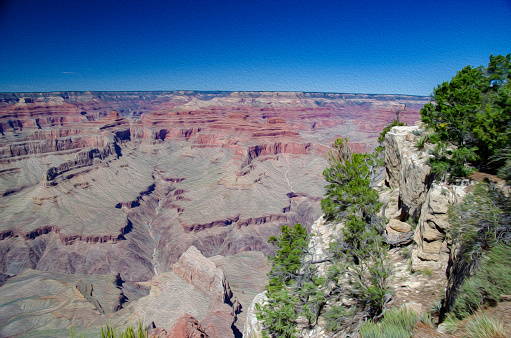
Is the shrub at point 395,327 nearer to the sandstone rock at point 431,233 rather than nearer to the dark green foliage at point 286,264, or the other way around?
the sandstone rock at point 431,233

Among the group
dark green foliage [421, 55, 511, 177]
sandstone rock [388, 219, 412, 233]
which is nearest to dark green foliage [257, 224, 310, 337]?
sandstone rock [388, 219, 412, 233]

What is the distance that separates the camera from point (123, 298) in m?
40.1

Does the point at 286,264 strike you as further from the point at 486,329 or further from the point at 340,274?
the point at 486,329

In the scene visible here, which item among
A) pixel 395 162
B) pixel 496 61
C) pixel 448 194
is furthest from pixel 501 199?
pixel 496 61

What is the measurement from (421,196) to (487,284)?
6.18 meters

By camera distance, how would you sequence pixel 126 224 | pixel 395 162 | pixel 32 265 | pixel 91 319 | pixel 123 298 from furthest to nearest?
1. pixel 126 224
2. pixel 32 265
3. pixel 123 298
4. pixel 91 319
5. pixel 395 162

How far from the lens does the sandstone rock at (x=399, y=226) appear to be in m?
11.5

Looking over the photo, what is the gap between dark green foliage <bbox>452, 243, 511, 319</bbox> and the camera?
16.6 feet

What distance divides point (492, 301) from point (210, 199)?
81367 millimetres

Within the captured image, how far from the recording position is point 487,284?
17.0 feet

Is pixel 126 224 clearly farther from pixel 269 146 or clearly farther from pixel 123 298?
pixel 269 146

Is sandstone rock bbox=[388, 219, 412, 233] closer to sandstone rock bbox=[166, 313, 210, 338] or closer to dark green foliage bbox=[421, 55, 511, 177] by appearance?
dark green foliage bbox=[421, 55, 511, 177]

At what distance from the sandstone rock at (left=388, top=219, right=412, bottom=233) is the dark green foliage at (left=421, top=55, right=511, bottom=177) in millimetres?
3361

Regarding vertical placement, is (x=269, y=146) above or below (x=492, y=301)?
below
